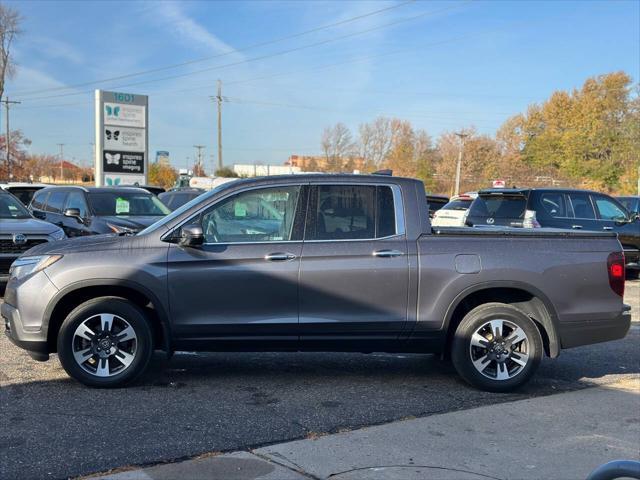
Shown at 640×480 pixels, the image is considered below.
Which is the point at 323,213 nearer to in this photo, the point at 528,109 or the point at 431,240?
the point at 431,240

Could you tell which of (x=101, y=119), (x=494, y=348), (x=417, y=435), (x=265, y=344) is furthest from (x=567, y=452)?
(x=101, y=119)

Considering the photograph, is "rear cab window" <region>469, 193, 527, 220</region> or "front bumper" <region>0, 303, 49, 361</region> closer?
"front bumper" <region>0, 303, 49, 361</region>

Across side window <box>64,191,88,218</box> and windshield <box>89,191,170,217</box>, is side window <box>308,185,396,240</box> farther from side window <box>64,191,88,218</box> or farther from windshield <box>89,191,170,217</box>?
side window <box>64,191,88,218</box>

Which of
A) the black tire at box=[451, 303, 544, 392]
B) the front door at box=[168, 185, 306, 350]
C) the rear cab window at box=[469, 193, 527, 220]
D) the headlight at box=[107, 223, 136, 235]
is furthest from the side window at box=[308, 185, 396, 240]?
the rear cab window at box=[469, 193, 527, 220]

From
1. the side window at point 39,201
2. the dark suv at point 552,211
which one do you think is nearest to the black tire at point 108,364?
the dark suv at point 552,211

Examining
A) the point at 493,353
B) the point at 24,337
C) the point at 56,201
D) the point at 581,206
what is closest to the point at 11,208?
the point at 56,201

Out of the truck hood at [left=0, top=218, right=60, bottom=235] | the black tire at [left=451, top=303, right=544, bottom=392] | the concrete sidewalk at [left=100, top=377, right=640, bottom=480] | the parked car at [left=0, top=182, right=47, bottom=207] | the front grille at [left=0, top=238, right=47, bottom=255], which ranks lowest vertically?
the concrete sidewalk at [left=100, top=377, right=640, bottom=480]

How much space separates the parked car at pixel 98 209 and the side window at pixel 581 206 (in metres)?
7.95

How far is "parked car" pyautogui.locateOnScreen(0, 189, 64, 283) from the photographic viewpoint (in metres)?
8.85

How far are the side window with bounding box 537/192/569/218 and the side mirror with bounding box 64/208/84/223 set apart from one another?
857cm

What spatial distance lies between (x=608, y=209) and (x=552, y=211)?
53.0 inches

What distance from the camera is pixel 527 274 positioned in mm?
5305

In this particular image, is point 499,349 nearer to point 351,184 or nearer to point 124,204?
point 351,184

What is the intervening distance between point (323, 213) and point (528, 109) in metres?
65.6
